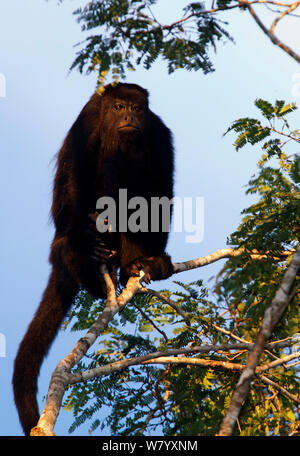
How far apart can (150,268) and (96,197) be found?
0.85 metres

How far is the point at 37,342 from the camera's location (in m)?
4.61

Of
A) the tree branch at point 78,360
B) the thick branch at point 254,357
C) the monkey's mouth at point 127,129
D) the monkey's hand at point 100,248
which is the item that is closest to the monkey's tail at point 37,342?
the monkey's hand at point 100,248

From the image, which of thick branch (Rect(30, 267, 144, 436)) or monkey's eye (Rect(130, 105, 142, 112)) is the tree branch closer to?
thick branch (Rect(30, 267, 144, 436))

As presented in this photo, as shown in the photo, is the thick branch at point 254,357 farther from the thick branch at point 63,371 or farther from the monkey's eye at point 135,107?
the monkey's eye at point 135,107

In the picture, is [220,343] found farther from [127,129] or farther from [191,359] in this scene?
[127,129]

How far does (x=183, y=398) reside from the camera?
135 inches

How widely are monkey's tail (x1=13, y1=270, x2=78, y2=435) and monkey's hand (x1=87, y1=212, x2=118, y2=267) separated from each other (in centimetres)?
42

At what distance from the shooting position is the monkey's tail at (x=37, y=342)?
13.7 ft

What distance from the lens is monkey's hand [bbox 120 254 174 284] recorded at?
4586 millimetres

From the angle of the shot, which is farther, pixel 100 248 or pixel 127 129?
pixel 127 129

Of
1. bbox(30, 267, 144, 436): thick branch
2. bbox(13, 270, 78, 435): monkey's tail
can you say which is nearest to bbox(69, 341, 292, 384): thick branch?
bbox(30, 267, 144, 436): thick branch

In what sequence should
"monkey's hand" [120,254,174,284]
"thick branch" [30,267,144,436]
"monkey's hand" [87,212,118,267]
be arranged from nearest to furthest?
"thick branch" [30,267,144,436], "monkey's hand" [87,212,118,267], "monkey's hand" [120,254,174,284]

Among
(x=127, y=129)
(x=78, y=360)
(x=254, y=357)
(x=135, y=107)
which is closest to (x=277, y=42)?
(x=254, y=357)
